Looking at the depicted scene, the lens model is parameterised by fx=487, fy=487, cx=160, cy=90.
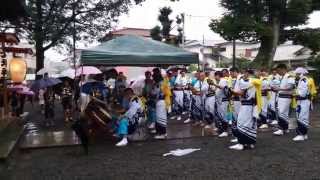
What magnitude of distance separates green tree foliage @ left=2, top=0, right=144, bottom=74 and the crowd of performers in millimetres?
12442

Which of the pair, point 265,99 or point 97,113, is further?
point 265,99

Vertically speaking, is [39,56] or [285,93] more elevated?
[39,56]

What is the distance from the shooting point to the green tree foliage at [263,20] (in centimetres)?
2972

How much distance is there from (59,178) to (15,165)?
6.88ft

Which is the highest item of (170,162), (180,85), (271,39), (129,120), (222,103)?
(271,39)

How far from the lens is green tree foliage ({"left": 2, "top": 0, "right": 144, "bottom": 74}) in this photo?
25.5 m

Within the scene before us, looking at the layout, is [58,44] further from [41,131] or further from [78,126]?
[78,126]

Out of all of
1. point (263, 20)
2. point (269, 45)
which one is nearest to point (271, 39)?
point (269, 45)

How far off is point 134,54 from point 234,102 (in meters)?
2.96

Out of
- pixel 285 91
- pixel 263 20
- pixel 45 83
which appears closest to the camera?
pixel 285 91

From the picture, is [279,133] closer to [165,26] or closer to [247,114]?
[247,114]

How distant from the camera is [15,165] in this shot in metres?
10.4

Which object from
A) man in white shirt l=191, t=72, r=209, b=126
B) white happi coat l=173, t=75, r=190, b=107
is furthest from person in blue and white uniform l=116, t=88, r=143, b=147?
white happi coat l=173, t=75, r=190, b=107

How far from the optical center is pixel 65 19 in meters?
26.5
